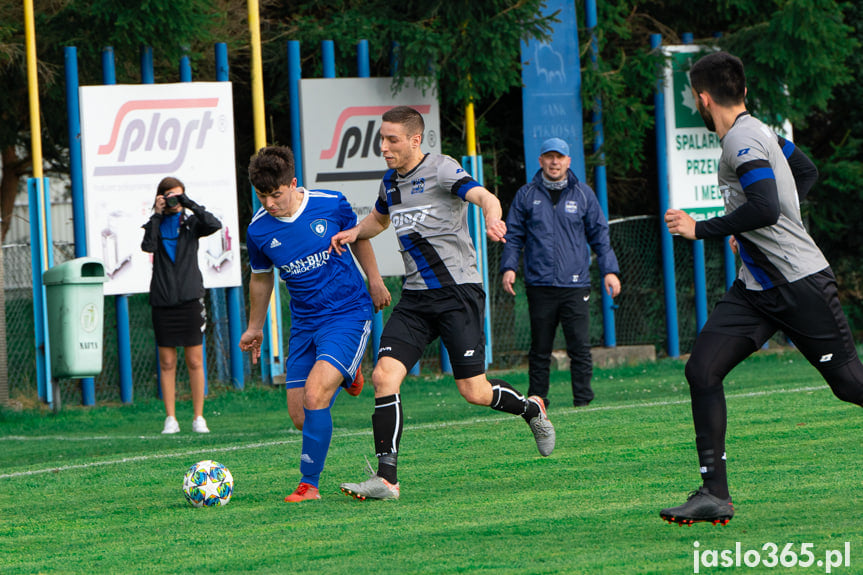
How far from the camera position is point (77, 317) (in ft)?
41.0

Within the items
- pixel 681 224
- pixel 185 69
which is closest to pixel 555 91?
pixel 185 69

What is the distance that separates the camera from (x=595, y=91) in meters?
16.1

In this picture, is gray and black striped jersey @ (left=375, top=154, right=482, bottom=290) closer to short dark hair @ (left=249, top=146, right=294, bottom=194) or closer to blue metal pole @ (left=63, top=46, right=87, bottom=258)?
short dark hair @ (left=249, top=146, right=294, bottom=194)

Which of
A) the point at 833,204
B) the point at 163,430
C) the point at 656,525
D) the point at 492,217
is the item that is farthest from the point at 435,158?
the point at 833,204

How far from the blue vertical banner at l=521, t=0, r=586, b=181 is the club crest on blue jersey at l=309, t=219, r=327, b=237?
8.95 m

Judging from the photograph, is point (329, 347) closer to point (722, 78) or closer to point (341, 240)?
point (341, 240)

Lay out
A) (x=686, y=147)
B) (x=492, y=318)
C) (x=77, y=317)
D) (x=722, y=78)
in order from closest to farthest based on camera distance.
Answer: (x=722, y=78) → (x=77, y=317) → (x=492, y=318) → (x=686, y=147)

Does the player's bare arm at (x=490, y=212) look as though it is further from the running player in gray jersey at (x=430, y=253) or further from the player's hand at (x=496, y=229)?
the running player in gray jersey at (x=430, y=253)

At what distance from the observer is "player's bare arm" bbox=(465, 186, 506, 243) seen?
6.26 metres

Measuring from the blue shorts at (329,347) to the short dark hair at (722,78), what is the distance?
2.47 m

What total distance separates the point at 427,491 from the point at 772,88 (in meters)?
11.0

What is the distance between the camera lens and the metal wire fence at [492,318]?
47.2ft

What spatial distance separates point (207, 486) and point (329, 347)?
993 millimetres

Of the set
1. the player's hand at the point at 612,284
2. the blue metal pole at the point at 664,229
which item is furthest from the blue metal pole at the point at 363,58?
the player's hand at the point at 612,284
